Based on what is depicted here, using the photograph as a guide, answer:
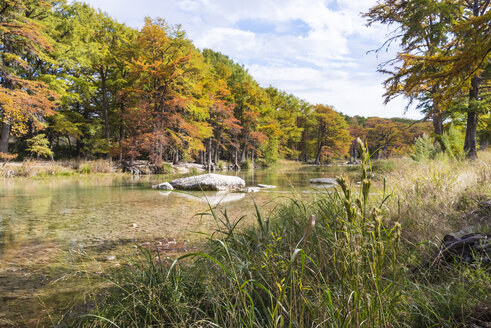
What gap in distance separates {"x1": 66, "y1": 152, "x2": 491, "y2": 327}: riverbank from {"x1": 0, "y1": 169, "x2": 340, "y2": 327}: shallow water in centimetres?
32

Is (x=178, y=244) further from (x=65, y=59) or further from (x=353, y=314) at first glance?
(x=65, y=59)

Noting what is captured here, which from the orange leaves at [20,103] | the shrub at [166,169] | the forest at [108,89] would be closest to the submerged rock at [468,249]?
the forest at [108,89]

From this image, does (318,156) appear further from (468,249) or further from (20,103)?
(468,249)

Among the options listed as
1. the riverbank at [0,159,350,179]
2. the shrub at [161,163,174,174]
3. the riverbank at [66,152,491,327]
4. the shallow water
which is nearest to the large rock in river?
the shallow water

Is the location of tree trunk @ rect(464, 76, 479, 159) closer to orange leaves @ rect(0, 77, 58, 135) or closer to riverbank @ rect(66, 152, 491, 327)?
riverbank @ rect(66, 152, 491, 327)

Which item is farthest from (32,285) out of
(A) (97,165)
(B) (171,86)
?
(B) (171,86)

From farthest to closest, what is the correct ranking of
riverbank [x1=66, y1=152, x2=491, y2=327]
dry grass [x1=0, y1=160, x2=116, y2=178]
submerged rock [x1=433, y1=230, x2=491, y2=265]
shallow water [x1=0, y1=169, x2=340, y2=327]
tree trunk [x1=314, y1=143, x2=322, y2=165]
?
tree trunk [x1=314, y1=143, x2=322, y2=165], dry grass [x1=0, y1=160, x2=116, y2=178], shallow water [x1=0, y1=169, x2=340, y2=327], submerged rock [x1=433, y1=230, x2=491, y2=265], riverbank [x1=66, y1=152, x2=491, y2=327]

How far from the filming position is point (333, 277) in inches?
62.7

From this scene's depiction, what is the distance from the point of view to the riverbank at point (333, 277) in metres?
0.99

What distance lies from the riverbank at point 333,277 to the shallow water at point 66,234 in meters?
0.32

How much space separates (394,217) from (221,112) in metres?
22.8

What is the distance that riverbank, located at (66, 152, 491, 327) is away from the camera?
992 mm

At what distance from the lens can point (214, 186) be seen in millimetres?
9352

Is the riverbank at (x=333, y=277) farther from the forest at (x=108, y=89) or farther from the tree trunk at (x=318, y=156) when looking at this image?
the tree trunk at (x=318, y=156)
